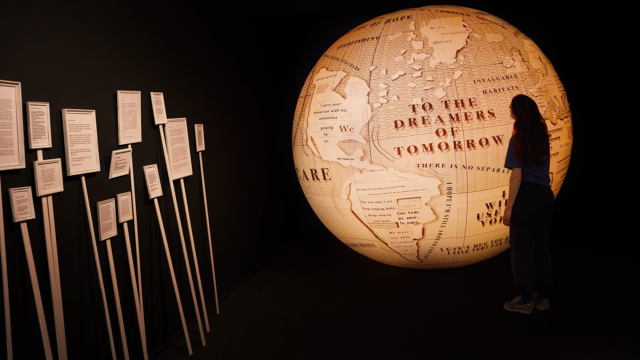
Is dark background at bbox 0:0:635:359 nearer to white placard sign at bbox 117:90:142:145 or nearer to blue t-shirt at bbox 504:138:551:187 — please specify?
white placard sign at bbox 117:90:142:145

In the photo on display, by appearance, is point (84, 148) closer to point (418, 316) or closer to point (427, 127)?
point (427, 127)

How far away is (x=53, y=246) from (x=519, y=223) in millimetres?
2311

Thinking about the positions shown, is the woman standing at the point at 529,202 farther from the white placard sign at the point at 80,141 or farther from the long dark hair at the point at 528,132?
the white placard sign at the point at 80,141

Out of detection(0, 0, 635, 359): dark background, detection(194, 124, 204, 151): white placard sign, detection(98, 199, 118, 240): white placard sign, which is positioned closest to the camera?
detection(0, 0, 635, 359): dark background

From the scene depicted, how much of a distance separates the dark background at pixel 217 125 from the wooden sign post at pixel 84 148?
0.05 meters

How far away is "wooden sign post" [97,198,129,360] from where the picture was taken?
6.28ft

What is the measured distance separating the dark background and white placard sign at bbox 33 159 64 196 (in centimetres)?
5

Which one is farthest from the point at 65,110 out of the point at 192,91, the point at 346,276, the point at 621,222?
the point at 621,222

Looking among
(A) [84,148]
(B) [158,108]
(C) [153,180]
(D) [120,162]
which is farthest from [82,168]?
(B) [158,108]

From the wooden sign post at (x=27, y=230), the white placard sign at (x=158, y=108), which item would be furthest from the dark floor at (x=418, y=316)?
the white placard sign at (x=158, y=108)

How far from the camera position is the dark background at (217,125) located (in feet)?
5.67

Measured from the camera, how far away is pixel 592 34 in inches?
148

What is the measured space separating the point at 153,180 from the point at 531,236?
6.90ft

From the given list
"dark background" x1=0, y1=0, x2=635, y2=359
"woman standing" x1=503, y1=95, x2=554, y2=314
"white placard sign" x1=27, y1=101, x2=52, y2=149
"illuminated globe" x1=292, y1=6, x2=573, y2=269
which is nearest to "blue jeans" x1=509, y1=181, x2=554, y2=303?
"woman standing" x1=503, y1=95, x2=554, y2=314
